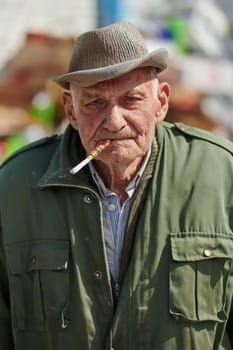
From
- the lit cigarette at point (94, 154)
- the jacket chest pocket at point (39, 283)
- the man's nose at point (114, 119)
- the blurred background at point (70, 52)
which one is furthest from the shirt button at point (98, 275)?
the blurred background at point (70, 52)

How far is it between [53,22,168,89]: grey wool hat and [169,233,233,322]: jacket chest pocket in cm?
64

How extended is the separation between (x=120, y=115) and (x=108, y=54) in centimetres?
23

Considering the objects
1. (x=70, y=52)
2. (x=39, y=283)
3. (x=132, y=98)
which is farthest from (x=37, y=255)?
(x=70, y=52)

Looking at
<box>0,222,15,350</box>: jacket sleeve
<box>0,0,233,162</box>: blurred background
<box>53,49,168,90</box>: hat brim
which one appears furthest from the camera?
<box>0,0,233,162</box>: blurred background

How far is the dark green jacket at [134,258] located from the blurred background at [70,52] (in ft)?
10.1

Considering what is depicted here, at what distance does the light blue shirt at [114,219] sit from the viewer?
293 cm

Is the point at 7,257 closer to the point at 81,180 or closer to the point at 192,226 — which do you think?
the point at 81,180

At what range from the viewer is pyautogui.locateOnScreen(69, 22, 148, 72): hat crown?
2809 millimetres

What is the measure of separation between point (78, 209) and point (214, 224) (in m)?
0.51

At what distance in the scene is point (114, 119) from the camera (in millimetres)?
2770

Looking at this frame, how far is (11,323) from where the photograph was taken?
311 cm

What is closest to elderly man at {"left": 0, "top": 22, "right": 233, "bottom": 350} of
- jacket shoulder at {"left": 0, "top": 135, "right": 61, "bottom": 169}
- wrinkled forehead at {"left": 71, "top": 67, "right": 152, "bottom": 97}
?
wrinkled forehead at {"left": 71, "top": 67, "right": 152, "bottom": 97}

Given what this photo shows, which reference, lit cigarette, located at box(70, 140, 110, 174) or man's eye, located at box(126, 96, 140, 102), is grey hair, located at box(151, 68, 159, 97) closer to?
man's eye, located at box(126, 96, 140, 102)

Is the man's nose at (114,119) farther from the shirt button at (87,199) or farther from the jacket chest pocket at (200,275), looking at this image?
the jacket chest pocket at (200,275)
